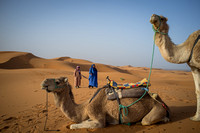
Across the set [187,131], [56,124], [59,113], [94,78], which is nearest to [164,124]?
[187,131]

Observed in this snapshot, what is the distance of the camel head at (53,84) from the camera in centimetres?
274

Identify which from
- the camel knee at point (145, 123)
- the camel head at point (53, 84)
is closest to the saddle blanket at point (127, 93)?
the camel knee at point (145, 123)

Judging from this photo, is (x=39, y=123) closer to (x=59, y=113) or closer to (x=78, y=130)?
(x=59, y=113)

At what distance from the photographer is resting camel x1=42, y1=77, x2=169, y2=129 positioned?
9.55 feet

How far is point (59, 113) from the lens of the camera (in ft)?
14.7

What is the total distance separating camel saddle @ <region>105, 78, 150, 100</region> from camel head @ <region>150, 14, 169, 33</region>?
1.44 m

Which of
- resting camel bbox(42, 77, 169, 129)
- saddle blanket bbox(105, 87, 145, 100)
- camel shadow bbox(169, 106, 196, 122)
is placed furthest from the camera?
camel shadow bbox(169, 106, 196, 122)

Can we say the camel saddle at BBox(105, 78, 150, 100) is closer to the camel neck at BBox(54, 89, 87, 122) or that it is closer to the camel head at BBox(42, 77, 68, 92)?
the camel neck at BBox(54, 89, 87, 122)

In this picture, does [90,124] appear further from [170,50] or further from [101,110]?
[170,50]

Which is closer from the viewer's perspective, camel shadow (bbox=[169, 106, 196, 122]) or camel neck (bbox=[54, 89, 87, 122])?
camel neck (bbox=[54, 89, 87, 122])

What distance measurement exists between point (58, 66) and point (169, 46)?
106 feet

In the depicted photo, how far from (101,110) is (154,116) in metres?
1.34

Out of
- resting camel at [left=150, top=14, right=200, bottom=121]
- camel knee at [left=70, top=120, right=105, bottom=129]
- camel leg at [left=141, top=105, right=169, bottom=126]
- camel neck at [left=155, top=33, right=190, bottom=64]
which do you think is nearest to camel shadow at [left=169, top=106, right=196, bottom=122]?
camel leg at [left=141, top=105, right=169, bottom=126]

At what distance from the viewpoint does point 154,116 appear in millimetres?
2973
